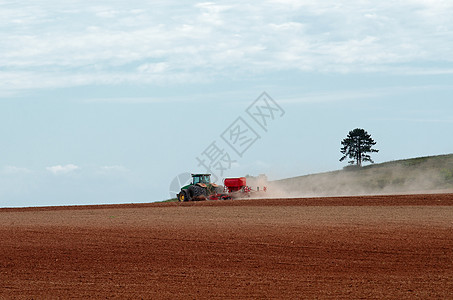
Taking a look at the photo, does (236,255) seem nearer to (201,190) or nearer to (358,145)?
(201,190)

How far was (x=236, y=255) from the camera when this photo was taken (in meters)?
18.7

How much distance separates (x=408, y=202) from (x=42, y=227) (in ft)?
70.3

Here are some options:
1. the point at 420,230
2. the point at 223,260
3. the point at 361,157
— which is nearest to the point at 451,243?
the point at 420,230

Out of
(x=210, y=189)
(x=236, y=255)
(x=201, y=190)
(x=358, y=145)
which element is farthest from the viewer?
(x=358, y=145)

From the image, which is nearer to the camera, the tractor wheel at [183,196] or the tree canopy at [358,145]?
the tractor wheel at [183,196]

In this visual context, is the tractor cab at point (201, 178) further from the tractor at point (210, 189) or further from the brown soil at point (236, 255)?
the brown soil at point (236, 255)

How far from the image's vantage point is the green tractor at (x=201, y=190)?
139 ft

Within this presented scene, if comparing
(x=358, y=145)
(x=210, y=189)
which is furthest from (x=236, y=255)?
(x=358, y=145)

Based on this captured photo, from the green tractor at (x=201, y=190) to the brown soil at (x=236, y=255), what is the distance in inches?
373

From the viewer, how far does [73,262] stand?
18.4m

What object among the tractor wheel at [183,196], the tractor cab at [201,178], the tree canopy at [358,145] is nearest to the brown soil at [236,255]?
the tractor wheel at [183,196]

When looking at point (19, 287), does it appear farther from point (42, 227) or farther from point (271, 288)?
point (42, 227)

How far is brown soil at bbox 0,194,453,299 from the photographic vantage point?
14.3 meters

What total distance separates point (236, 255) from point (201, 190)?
23813 mm
